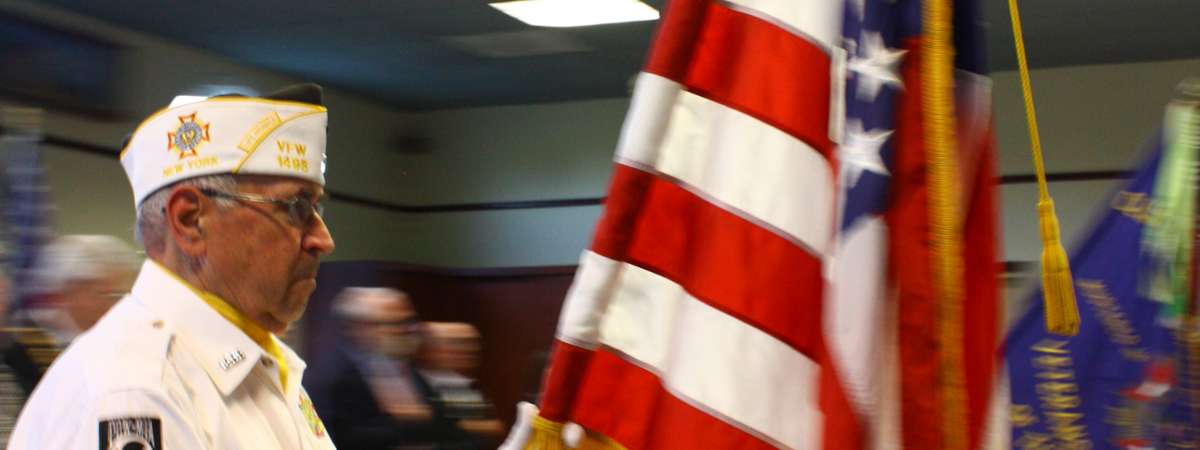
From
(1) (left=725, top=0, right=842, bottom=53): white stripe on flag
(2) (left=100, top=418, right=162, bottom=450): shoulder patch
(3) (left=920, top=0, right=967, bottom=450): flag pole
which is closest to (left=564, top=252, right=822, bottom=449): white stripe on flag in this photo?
(3) (left=920, top=0, right=967, bottom=450): flag pole

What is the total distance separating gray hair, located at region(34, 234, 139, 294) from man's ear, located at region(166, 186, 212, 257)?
2001mm

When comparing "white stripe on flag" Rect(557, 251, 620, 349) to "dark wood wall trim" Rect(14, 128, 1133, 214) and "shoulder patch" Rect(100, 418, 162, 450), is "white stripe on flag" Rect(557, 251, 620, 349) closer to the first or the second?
"shoulder patch" Rect(100, 418, 162, 450)

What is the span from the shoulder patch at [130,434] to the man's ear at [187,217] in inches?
11.6

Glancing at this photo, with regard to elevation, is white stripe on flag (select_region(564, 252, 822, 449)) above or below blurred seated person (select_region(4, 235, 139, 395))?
above

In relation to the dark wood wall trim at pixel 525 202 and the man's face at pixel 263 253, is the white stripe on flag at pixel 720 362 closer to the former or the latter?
the man's face at pixel 263 253

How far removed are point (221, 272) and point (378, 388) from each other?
9.61 ft

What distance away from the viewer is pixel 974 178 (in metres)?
1.17

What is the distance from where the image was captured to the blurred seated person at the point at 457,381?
4.74 m

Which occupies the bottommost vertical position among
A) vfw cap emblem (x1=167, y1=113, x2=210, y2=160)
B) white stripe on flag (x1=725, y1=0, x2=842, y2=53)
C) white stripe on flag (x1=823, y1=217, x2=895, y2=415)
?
vfw cap emblem (x1=167, y1=113, x2=210, y2=160)

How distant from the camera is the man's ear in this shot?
5.34 ft

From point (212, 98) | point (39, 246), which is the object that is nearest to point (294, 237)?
point (212, 98)

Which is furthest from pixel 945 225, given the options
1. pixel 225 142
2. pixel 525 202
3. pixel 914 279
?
pixel 525 202

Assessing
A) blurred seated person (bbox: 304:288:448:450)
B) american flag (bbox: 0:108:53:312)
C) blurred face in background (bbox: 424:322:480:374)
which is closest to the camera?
american flag (bbox: 0:108:53:312)

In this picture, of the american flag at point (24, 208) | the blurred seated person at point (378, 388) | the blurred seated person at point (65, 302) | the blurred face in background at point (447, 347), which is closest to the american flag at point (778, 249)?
the blurred seated person at point (65, 302)
